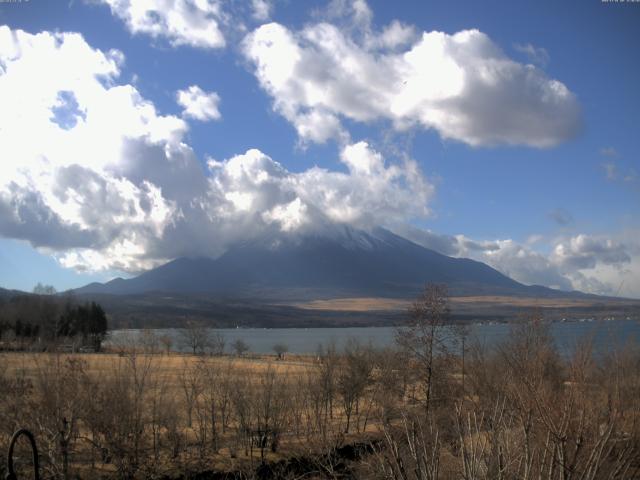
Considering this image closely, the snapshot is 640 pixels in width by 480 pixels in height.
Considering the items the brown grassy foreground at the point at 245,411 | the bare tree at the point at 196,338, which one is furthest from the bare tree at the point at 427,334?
the bare tree at the point at 196,338

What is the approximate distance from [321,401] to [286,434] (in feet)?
10.7

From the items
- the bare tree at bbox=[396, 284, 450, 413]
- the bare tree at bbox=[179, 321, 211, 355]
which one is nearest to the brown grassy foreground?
the bare tree at bbox=[396, 284, 450, 413]

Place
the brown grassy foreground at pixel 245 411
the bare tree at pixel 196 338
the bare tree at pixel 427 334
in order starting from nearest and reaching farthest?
the brown grassy foreground at pixel 245 411 → the bare tree at pixel 427 334 → the bare tree at pixel 196 338

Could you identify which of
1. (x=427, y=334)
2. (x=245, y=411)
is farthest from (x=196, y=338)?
(x=427, y=334)

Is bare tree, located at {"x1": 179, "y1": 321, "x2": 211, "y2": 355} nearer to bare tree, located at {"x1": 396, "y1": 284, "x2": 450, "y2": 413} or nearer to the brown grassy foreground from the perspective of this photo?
the brown grassy foreground

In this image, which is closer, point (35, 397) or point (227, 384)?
point (35, 397)

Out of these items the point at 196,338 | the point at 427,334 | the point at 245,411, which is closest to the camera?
the point at 245,411

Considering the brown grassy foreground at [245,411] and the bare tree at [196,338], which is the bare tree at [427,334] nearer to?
the brown grassy foreground at [245,411]

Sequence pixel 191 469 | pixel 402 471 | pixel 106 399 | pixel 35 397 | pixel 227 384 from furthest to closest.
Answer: pixel 227 384, pixel 191 469, pixel 106 399, pixel 35 397, pixel 402 471

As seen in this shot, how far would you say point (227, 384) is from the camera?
108 feet

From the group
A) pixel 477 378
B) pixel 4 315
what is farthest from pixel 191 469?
pixel 4 315

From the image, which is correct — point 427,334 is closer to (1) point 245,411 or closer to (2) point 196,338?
(1) point 245,411

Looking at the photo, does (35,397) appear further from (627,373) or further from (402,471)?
(627,373)

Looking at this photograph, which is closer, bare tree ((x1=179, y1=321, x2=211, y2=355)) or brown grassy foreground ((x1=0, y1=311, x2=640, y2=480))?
brown grassy foreground ((x1=0, y1=311, x2=640, y2=480))
